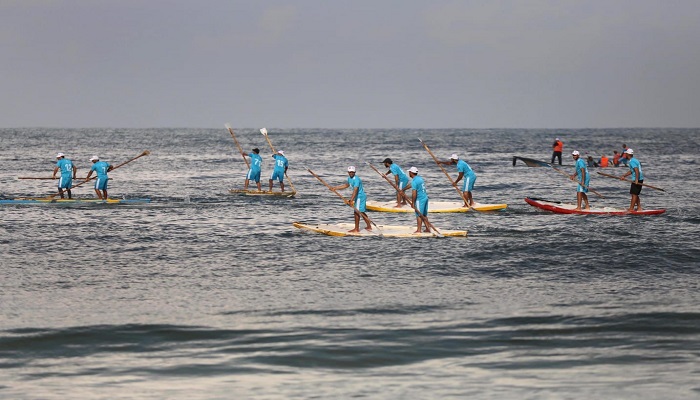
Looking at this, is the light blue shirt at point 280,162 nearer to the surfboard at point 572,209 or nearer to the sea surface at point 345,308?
the sea surface at point 345,308

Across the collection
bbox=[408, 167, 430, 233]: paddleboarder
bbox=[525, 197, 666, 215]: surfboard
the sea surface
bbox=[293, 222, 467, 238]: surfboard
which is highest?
bbox=[408, 167, 430, 233]: paddleboarder

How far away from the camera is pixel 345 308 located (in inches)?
688

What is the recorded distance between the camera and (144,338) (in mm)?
15312

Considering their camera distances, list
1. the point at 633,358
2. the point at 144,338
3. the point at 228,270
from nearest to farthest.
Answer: the point at 633,358 → the point at 144,338 → the point at 228,270

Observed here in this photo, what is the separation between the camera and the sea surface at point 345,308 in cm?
1298

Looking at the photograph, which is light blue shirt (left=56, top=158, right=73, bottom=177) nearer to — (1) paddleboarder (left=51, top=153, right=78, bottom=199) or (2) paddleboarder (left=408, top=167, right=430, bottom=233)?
(1) paddleboarder (left=51, top=153, right=78, bottom=199)

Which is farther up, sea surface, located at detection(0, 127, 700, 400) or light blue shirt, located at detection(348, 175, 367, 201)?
light blue shirt, located at detection(348, 175, 367, 201)

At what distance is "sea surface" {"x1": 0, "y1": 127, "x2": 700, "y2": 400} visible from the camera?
13.0 meters

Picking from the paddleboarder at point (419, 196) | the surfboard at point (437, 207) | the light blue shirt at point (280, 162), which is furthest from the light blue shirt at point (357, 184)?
the light blue shirt at point (280, 162)

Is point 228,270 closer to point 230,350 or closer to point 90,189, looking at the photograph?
point 230,350

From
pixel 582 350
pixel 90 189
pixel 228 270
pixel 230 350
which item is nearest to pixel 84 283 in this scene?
pixel 228 270

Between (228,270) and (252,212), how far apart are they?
1207 cm

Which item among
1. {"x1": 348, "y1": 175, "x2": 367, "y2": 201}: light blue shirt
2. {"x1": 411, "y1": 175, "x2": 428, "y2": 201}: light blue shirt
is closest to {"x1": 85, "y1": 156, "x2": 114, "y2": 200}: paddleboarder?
{"x1": 348, "y1": 175, "x2": 367, "y2": 201}: light blue shirt

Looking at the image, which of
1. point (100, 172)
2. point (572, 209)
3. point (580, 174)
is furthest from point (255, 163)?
point (580, 174)
